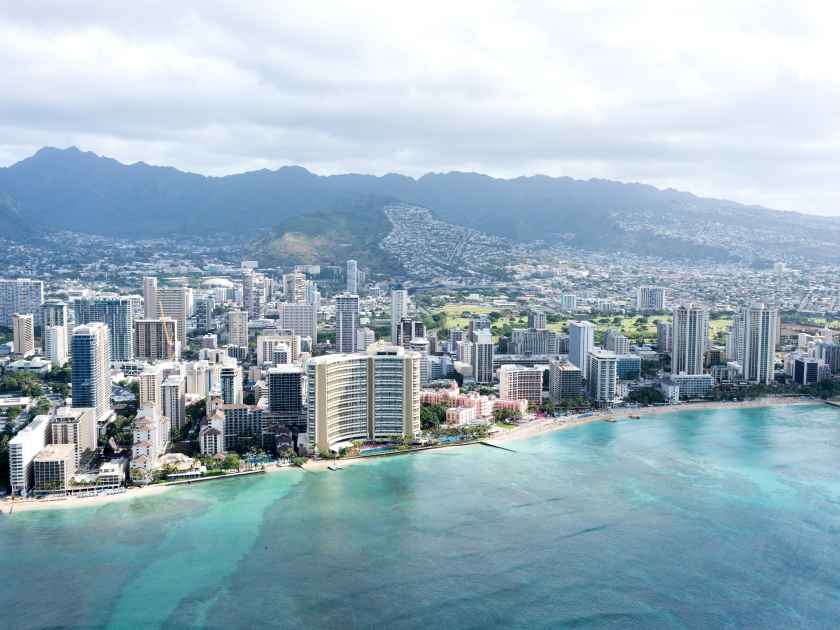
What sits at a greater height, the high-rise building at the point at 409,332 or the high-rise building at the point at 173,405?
the high-rise building at the point at 409,332

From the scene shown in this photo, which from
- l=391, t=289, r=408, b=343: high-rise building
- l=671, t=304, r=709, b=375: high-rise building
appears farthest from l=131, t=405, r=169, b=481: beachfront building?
l=391, t=289, r=408, b=343: high-rise building

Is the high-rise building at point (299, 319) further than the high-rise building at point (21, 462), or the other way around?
the high-rise building at point (299, 319)

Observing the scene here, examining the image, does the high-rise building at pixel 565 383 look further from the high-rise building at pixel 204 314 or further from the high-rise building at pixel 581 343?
the high-rise building at pixel 204 314

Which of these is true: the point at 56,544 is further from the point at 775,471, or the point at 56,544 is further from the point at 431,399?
the point at 775,471

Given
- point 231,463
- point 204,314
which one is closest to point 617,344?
point 231,463

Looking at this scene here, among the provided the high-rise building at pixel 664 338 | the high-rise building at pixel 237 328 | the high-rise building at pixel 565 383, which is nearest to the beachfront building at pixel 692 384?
the high-rise building at pixel 565 383

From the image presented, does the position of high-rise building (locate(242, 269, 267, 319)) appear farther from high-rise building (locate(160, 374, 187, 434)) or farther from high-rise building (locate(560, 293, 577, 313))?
high-rise building (locate(160, 374, 187, 434))

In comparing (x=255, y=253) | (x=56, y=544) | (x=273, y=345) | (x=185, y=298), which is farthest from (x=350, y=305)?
(x=255, y=253)
